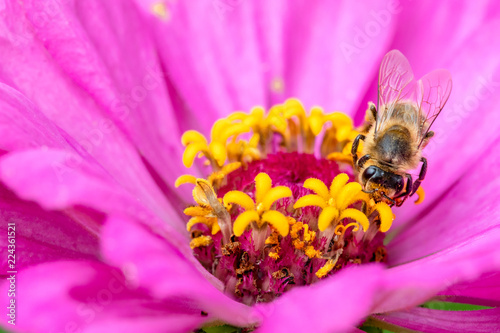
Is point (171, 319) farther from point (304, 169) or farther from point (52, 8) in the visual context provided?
point (52, 8)

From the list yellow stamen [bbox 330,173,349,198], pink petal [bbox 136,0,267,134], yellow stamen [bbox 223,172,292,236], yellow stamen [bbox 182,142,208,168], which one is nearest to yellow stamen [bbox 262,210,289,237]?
yellow stamen [bbox 223,172,292,236]

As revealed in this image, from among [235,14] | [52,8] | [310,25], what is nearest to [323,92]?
[310,25]

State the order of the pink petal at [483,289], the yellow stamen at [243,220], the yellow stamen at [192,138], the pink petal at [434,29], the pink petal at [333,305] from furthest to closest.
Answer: the pink petal at [434,29]
the yellow stamen at [192,138]
the yellow stamen at [243,220]
the pink petal at [483,289]
the pink petal at [333,305]

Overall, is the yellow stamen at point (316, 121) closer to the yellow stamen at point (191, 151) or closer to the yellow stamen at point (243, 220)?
the yellow stamen at point (191, 151)

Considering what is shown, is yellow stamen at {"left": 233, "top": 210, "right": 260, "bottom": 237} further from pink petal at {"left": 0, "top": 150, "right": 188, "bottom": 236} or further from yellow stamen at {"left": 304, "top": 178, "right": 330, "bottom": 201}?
pink petal at {"left": 0, "top": 150, "right": 188, "bottom": 236}

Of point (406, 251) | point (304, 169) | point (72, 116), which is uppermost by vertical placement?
point (72, 116)

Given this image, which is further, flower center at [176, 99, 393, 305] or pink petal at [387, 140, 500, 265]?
pink petal at [387, 140, 500, 265]

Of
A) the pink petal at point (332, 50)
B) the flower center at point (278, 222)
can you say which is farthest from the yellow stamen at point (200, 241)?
the pink petal at point (332, 50)
